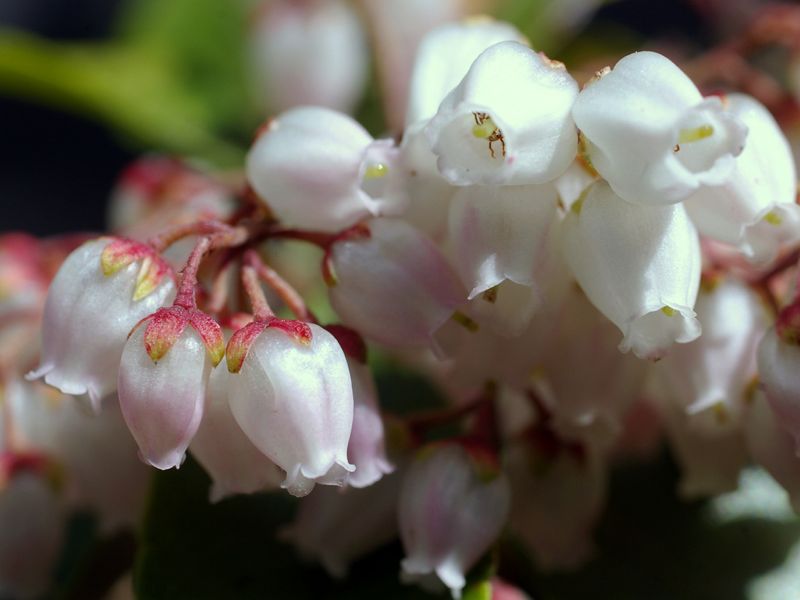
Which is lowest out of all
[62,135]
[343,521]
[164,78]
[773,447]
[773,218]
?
[62,135]

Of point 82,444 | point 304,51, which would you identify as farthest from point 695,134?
point 304,51

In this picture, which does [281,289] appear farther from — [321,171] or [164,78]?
[164,78]

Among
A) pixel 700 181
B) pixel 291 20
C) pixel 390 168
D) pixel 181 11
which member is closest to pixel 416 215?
pixel 390 168

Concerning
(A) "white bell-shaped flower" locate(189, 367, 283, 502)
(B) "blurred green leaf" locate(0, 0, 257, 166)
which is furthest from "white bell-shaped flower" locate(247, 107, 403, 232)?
(B) "blurred green leaf" locate(0, 0, 257, 166)

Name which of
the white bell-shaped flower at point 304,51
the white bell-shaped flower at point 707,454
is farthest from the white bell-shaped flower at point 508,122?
the white bell-shaped flower at point 304,51

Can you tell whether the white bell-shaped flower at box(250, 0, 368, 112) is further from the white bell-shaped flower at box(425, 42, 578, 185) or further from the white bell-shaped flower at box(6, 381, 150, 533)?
the white bell-shaped flower at box(425, 42, 578, 185)

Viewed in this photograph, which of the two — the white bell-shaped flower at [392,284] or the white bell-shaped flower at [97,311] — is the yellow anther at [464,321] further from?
the white bell-shaped flower at [97,311]

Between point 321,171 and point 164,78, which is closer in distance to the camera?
point 321,171
